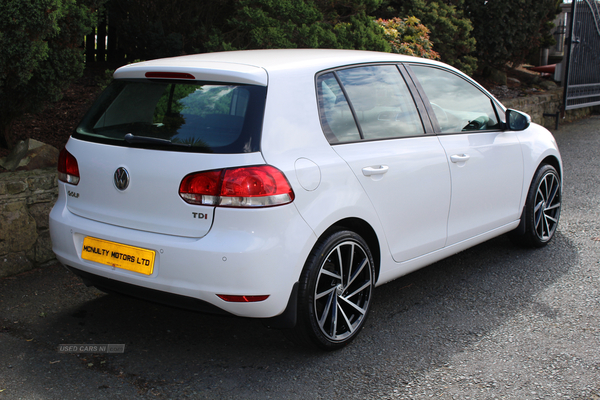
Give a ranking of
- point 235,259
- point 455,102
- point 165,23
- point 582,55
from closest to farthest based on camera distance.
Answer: point 235,259 < point 455,102 < point 165,23 < point 582,55

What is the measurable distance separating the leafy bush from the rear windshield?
6200 mm

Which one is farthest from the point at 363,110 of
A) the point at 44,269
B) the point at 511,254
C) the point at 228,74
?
the point at 44,269

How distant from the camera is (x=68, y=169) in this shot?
11.4 ft

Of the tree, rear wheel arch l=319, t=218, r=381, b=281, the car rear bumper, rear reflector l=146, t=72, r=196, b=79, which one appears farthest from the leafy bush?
the car rear bumper

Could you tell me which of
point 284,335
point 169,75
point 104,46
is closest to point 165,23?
point 104,46

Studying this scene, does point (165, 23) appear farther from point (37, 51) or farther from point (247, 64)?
point (247, 64)

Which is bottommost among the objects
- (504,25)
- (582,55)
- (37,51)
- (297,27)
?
(37,51)

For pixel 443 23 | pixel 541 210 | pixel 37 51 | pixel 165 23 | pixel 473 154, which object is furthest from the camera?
pixel 443 23

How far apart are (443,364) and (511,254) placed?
223 centimetres

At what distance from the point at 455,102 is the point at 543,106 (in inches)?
376

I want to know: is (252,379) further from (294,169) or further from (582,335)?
(582,335)

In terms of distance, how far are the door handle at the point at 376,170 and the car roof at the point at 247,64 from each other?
0.64 m

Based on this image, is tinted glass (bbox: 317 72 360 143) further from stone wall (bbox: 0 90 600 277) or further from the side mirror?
stone wall (bbox: 0 90 600 277)

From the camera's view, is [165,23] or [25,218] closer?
[25,218]
